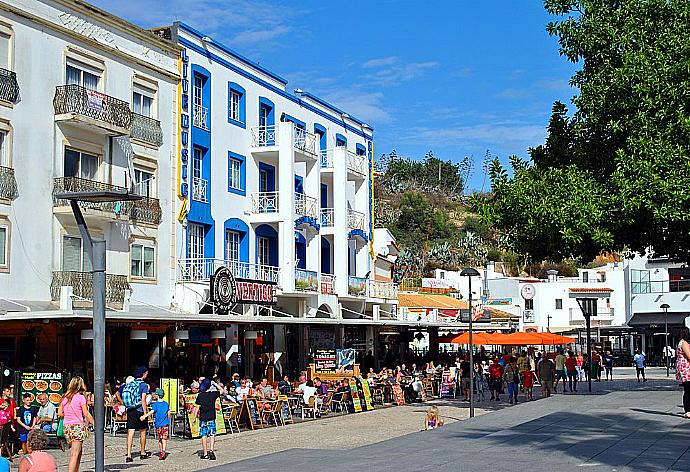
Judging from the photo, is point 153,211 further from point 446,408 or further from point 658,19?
point 658,19

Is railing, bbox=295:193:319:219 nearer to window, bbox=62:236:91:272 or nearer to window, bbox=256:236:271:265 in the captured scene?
window, bbox=256:236:271:265

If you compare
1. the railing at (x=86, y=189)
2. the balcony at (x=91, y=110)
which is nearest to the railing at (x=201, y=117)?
the balcony at (x=91, y=110)

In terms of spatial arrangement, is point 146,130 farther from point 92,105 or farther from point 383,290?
point 383,290

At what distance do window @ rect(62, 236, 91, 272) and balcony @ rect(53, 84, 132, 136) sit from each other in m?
3.59

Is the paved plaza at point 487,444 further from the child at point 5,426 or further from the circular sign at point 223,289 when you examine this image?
the circular sign at point 223,289

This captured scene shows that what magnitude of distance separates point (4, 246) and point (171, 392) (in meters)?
6.90

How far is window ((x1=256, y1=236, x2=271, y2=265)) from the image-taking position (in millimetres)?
38938

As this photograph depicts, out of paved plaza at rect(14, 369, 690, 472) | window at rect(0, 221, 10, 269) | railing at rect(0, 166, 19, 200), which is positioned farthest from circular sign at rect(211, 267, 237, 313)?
railing at rect(0, 166, 19, 200)

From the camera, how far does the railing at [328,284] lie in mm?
41000

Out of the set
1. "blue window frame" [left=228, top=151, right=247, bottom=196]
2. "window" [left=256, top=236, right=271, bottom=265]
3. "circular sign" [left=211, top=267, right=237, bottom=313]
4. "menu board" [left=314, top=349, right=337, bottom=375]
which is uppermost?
"blue window frame" [left=228, top=151, right=247, bottom=196]

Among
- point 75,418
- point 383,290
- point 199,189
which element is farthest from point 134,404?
point 383,290

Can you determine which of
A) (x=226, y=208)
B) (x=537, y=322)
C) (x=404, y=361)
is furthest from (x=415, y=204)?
(x=226, y=208)

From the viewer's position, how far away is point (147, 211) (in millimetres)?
31953

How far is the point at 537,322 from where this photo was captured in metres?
83.8
